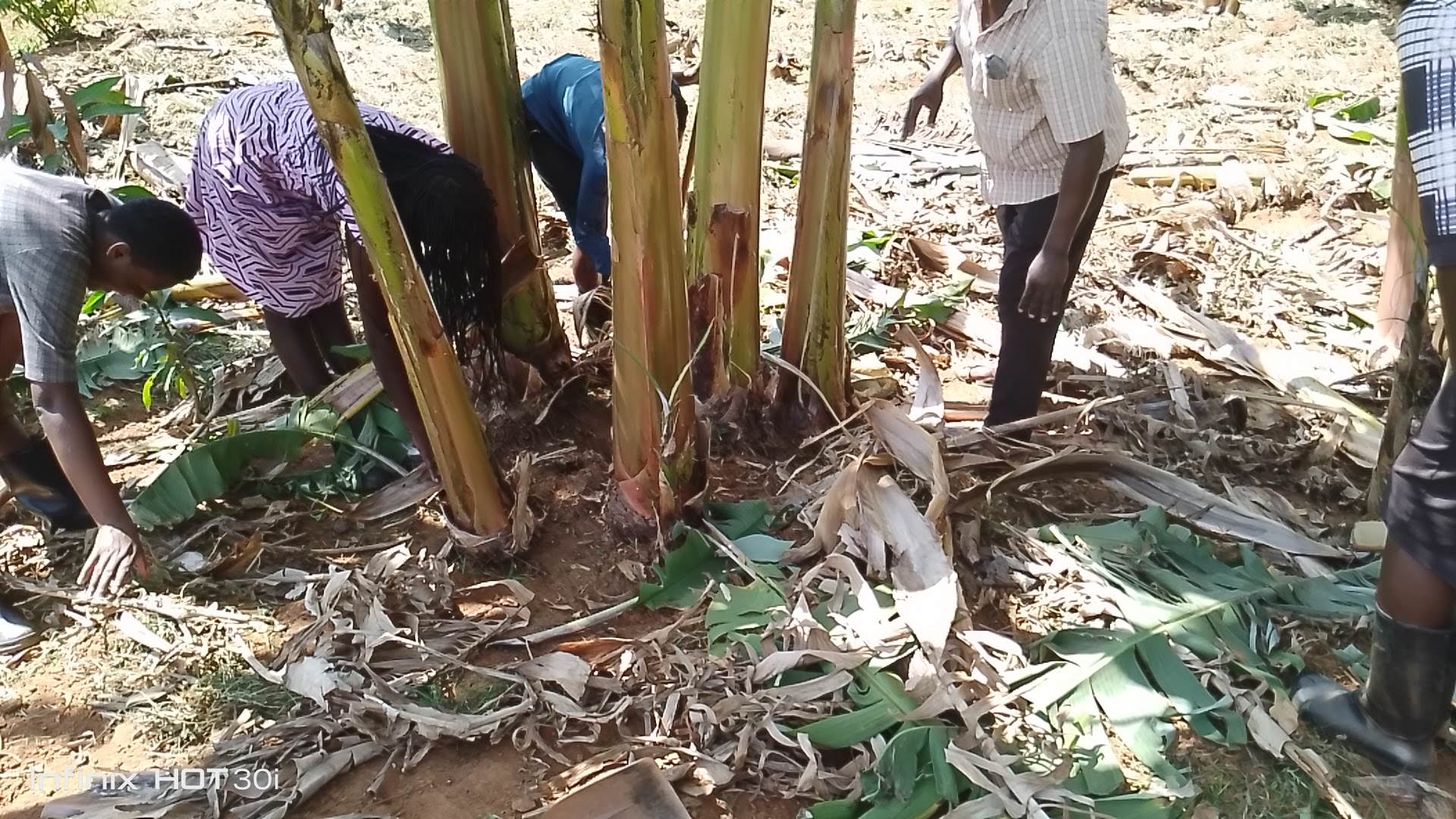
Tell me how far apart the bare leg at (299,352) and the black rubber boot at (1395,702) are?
2215 mm

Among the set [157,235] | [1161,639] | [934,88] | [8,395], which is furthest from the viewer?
[934,88]

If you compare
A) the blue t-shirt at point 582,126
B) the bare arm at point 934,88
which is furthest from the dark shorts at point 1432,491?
the blue t-shirt at point 582,126

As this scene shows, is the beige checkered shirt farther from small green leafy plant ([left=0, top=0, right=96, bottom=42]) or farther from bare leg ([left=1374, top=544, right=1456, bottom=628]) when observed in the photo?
small green leafy plant ([left=0, top=0, right=96, bottom=42])

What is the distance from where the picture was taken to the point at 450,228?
185cm

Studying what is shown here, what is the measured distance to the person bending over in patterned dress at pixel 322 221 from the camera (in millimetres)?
1870

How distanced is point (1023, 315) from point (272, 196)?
166 cm

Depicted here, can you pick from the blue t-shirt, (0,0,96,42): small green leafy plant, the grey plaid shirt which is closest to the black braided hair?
the blue t-shirt

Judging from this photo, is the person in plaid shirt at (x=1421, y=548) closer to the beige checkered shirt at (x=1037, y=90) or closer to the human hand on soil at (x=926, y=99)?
the beige checkered shirt at (x=1037, y=90)

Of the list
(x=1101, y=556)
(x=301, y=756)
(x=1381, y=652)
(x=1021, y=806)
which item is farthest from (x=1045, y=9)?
(x=301, y=756)

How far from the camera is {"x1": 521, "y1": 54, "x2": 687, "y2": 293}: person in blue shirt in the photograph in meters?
2.12

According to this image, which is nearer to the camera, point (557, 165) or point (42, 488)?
point (42, 488)

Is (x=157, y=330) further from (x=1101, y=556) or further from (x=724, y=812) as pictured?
(x=1101, y=556)

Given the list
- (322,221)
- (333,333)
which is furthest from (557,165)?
(333,333)

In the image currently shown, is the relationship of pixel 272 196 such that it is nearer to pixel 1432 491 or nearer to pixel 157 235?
pixel 157 235
